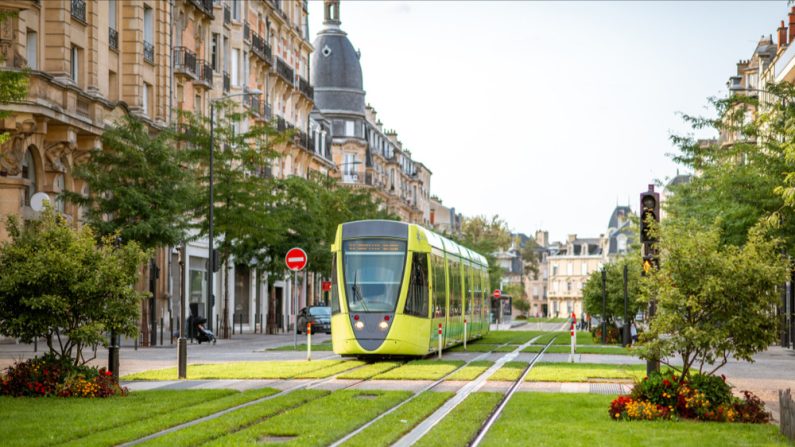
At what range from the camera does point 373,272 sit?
30.7 m

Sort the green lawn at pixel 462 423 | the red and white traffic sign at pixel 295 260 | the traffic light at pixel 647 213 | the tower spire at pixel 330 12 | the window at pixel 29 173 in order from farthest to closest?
the tower spire at pixel 330 12 → the window at pixel 29 173 → the red and white traffic sign at pixel 295 260 → the traffic light at pixel 647 213 → the green lawn at pixel 462 423

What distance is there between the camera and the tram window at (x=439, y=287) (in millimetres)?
33500

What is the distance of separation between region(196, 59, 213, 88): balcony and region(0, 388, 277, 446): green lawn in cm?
3831

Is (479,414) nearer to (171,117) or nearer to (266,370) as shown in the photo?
(266,370)

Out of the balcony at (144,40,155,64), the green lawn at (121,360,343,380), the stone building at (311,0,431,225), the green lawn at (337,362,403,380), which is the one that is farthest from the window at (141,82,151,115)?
the stone building at (311,0,431,225)

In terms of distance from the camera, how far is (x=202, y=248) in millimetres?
60969

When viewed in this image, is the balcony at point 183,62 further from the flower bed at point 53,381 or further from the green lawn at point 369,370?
the flower bed at point 53,381

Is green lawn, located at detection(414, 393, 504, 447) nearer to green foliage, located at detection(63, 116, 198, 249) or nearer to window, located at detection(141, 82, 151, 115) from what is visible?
green foliage, located at detection(63, 116, 198, 249)

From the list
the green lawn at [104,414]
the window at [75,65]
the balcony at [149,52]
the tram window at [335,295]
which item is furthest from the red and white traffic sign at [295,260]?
the balcony at [149,52]

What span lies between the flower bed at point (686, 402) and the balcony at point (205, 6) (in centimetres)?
4220

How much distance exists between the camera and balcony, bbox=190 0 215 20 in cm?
5653

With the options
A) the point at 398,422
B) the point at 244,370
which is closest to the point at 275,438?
the point at 398,422

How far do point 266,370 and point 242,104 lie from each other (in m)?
41.4

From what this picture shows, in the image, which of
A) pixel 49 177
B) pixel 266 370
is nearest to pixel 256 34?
pixel 49 177
